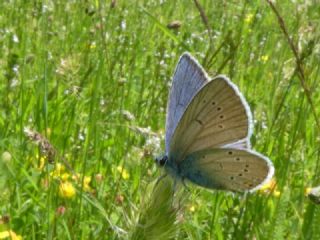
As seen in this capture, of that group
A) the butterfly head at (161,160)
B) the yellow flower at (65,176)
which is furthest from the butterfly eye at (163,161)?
the yellow flower at (65,176)

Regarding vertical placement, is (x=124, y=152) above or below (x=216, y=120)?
below

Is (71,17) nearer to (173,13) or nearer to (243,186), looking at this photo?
(173,13)

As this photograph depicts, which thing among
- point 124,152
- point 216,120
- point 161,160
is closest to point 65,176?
point 124,152

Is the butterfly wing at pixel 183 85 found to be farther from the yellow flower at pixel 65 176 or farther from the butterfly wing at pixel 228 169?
the yellow flower at pixel 65 176

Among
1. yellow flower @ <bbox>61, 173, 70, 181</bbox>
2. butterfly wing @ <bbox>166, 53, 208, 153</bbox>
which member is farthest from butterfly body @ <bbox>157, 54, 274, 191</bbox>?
yellow flower @ <bbox>61, 173, 70, 181</bbox>

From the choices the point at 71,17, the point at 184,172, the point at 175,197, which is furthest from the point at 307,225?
the point at 71,17

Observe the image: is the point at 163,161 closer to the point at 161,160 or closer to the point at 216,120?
the point at 161,160

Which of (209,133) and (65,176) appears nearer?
(209,133)
